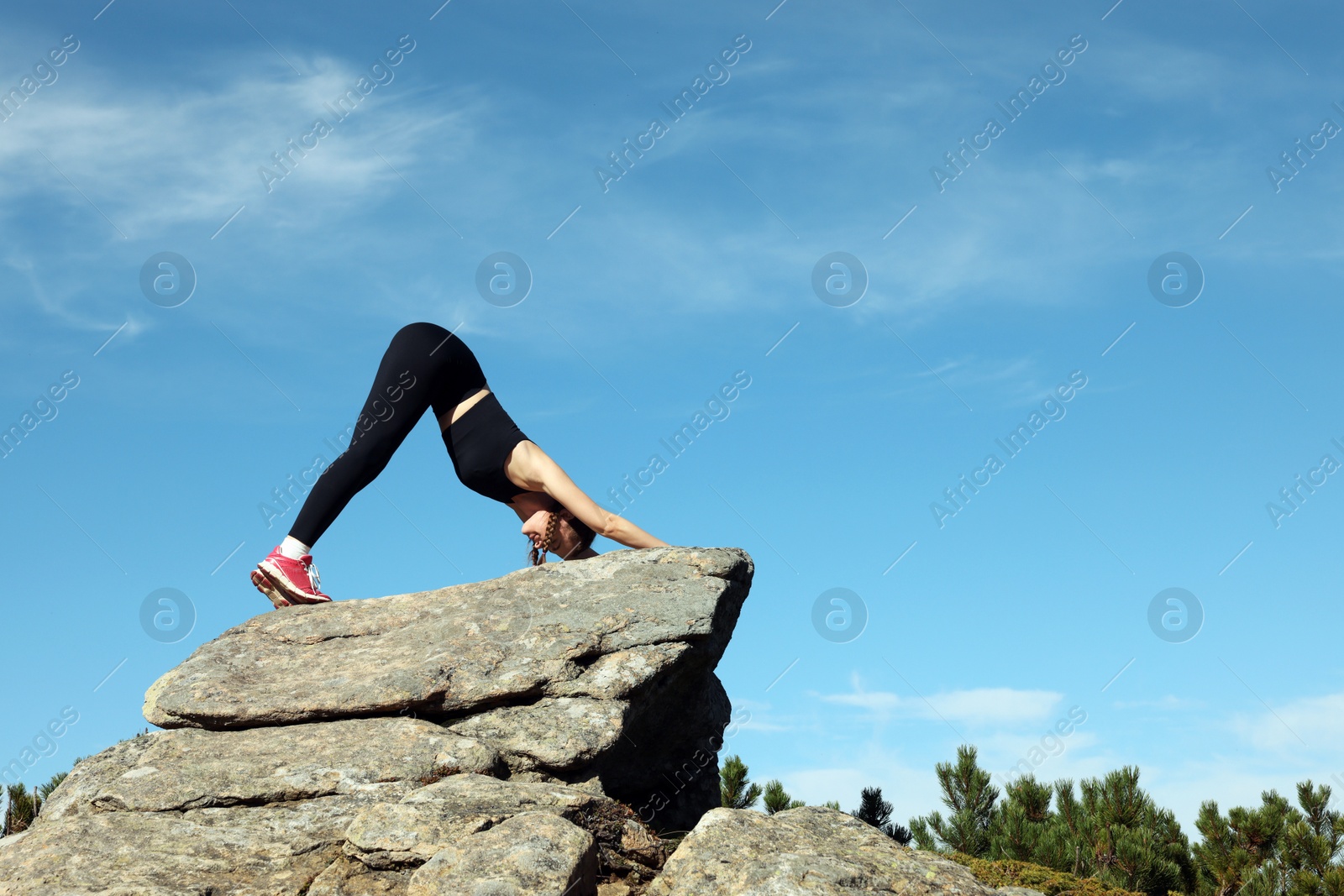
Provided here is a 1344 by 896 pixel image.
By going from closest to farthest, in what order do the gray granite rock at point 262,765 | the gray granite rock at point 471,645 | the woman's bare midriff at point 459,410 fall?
the gray granite rock at point 262,765
the gray granite rock at point 471,645
the woman's bare midriff at point 459,410

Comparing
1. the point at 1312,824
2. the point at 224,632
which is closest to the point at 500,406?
the point at 224,632

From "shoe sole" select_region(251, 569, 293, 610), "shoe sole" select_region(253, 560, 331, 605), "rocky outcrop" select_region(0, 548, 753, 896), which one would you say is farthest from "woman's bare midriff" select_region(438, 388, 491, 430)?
"shoe sole" select_region(251, 569, 293, 610)

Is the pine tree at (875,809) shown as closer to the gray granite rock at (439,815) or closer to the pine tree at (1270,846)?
the pine tree at (1270,846)

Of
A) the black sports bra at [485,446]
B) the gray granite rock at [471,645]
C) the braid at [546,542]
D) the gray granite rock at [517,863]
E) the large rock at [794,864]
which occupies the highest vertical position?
the black sports bra at [485,446]

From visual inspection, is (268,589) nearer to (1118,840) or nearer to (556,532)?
(556,532)

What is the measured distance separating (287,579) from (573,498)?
85.3 inches

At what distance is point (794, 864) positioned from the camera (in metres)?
4.88

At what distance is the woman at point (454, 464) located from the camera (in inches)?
307

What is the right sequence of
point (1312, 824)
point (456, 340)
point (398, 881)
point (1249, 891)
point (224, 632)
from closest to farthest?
point (398, 881), point (224, 632), point (456, 340), point (1249, 891), point (1312, 824)

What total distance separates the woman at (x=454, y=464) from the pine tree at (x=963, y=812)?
19.0ft

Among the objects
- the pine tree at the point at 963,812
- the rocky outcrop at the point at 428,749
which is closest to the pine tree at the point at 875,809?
the pine tree at the point at 963,812

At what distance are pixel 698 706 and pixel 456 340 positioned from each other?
3.32 meters

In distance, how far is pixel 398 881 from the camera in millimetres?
5176

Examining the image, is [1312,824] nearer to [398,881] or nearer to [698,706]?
[698,706]
